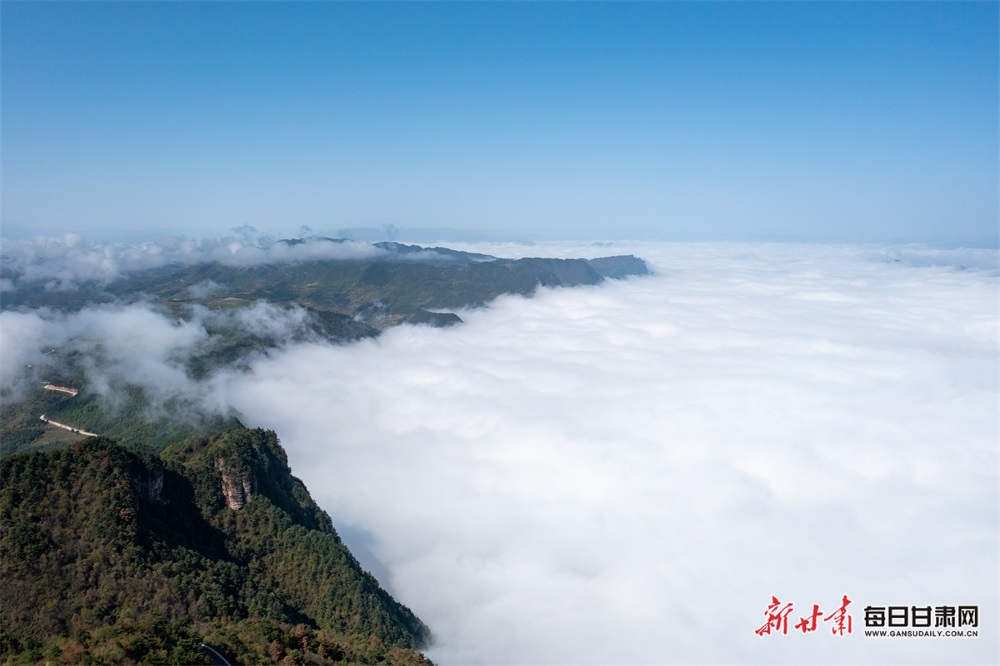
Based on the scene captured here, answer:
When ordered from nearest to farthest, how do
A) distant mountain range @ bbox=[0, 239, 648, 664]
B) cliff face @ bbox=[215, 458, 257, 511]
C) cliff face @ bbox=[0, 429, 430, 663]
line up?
distant mountain range @ bbox=[0, 239, 648, 664] < cliff face @ bbox=[0, 429, 430, 663] < cliff face @ bbox=[215, 458, 257, 511]

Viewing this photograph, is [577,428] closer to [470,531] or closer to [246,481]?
[470,531]

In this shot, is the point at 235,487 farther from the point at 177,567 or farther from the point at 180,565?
the point at 177,567

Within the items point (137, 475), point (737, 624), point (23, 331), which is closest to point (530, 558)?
point (737, 624)

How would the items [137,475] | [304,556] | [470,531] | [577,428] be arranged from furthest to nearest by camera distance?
[577,428], [470,531], [304,556], [137,475]

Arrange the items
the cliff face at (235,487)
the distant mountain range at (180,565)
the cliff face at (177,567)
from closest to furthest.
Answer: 1. the distant mountain range at (180,565)
2. the cliff face at (177,567)
3. the cliff face at (235,487)

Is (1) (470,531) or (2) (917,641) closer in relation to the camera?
(2) (917,641)

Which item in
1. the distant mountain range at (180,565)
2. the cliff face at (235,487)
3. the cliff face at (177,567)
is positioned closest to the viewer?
the distant mountain range at (180,565)

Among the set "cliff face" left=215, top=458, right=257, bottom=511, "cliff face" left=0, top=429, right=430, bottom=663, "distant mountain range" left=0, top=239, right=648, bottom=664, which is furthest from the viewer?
"cliff face" left=215, top=458, right=257, bottom=511

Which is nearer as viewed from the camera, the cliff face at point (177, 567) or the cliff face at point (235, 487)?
the cliff face at point (177, 567)
